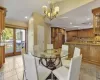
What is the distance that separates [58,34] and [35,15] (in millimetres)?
4963

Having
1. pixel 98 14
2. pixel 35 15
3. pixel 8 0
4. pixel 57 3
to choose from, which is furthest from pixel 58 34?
pixel 8 0

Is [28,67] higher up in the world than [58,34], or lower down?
lower down

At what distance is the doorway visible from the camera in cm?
767

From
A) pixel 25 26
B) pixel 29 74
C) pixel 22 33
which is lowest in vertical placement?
pixel 29 74

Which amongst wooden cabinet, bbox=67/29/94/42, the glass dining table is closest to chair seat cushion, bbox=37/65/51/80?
the glass dining table

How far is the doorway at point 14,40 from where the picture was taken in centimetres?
767

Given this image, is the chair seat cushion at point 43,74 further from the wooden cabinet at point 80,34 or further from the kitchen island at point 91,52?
the wooden cabinet at point 80,34

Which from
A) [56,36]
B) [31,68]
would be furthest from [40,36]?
[31,68]

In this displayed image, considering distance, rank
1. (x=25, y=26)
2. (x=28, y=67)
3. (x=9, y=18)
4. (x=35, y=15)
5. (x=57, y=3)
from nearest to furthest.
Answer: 1. (x=28, y=67)
2. (x=57, y=3)
3. (x=35, y=15)
4. (x=9, y=18)
5. (x=25, y=26)

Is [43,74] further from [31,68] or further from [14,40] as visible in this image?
[14,40]

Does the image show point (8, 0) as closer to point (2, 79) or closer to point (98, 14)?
point (2, 79)

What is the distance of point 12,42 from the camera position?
7.98m

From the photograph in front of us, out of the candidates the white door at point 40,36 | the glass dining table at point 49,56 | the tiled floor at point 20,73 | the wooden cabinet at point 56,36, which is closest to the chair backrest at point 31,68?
the glass dining table at point 49,56

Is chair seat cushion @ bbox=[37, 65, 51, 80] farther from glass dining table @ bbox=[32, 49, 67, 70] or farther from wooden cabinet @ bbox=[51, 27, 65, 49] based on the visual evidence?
wooden cabinet @ bbox=[51, 27, 65, 49]
